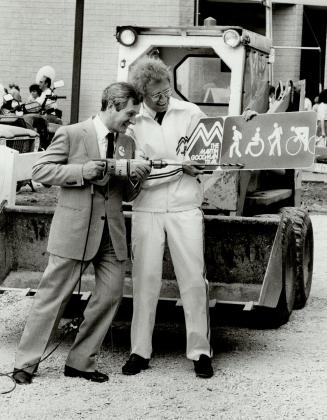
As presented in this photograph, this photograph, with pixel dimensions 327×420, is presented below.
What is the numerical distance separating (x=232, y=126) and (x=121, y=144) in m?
0.85

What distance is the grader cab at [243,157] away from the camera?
20.9 ft

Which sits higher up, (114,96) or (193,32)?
(193,32)

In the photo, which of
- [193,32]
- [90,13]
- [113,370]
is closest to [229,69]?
[193,32]

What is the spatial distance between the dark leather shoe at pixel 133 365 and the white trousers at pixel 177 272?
0.10 ft

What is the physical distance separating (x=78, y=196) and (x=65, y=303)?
2.09 ft

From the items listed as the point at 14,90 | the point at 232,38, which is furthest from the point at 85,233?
the point at 14,90

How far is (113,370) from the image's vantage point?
20.4ft

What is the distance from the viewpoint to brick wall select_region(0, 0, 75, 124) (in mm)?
21266

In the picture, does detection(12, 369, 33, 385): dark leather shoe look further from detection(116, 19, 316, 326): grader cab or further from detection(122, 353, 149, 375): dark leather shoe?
detection(116, 19, 316, 326): grader cab

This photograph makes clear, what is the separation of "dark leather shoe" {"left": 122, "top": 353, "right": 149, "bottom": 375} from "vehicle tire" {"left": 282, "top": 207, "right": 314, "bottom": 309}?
1997 mm

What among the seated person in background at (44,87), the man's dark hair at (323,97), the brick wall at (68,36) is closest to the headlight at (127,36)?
the seated person in background at (44,87)

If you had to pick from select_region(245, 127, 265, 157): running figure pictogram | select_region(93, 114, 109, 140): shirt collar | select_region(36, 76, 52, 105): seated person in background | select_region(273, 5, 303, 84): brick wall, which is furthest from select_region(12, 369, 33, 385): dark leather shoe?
select_region(273, 5, 303, 84): brick wall

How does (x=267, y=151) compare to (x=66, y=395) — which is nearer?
(x=66, y=395)

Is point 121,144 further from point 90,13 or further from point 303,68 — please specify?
point 303,68
